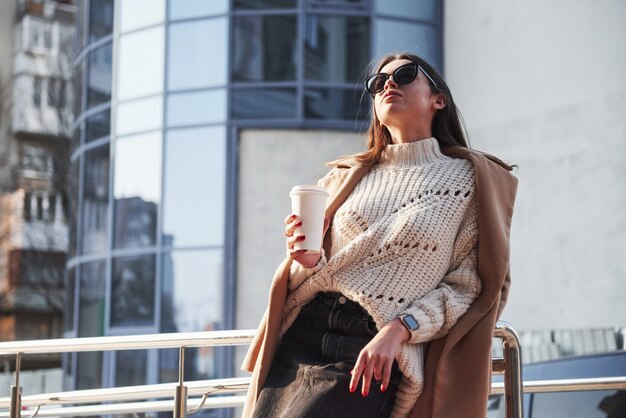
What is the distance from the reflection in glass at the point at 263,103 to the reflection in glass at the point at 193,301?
1.96 metres

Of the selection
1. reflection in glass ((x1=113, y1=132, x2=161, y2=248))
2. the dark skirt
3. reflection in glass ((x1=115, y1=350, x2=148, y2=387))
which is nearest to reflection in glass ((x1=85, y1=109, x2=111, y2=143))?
reflection in glass ((x1=113, y1=132, x2=161, y2=248))

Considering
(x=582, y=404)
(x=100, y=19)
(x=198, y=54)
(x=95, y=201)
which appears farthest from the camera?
(x=100, y=19)

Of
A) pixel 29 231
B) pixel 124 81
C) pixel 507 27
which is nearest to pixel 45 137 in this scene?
pixel 29 231

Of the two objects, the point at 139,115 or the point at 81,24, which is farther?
the point at 81,24

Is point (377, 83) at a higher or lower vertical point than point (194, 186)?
lower

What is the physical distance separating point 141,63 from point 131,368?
4.29 meters

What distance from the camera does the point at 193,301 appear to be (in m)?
14.1

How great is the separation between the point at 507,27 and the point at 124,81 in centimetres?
544

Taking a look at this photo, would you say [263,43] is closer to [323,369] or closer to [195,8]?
[195,8]

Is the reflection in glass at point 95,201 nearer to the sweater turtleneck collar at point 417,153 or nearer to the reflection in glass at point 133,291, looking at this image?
the reflection in glass at point 133,291

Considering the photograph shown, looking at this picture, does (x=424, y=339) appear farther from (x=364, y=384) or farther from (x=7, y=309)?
(x=7, y=309)

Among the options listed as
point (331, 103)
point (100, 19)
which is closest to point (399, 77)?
point (331, 103)

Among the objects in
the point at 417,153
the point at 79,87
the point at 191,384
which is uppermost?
the point at 79,87

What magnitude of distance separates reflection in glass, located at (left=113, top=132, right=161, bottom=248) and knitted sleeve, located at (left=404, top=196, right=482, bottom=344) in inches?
469
